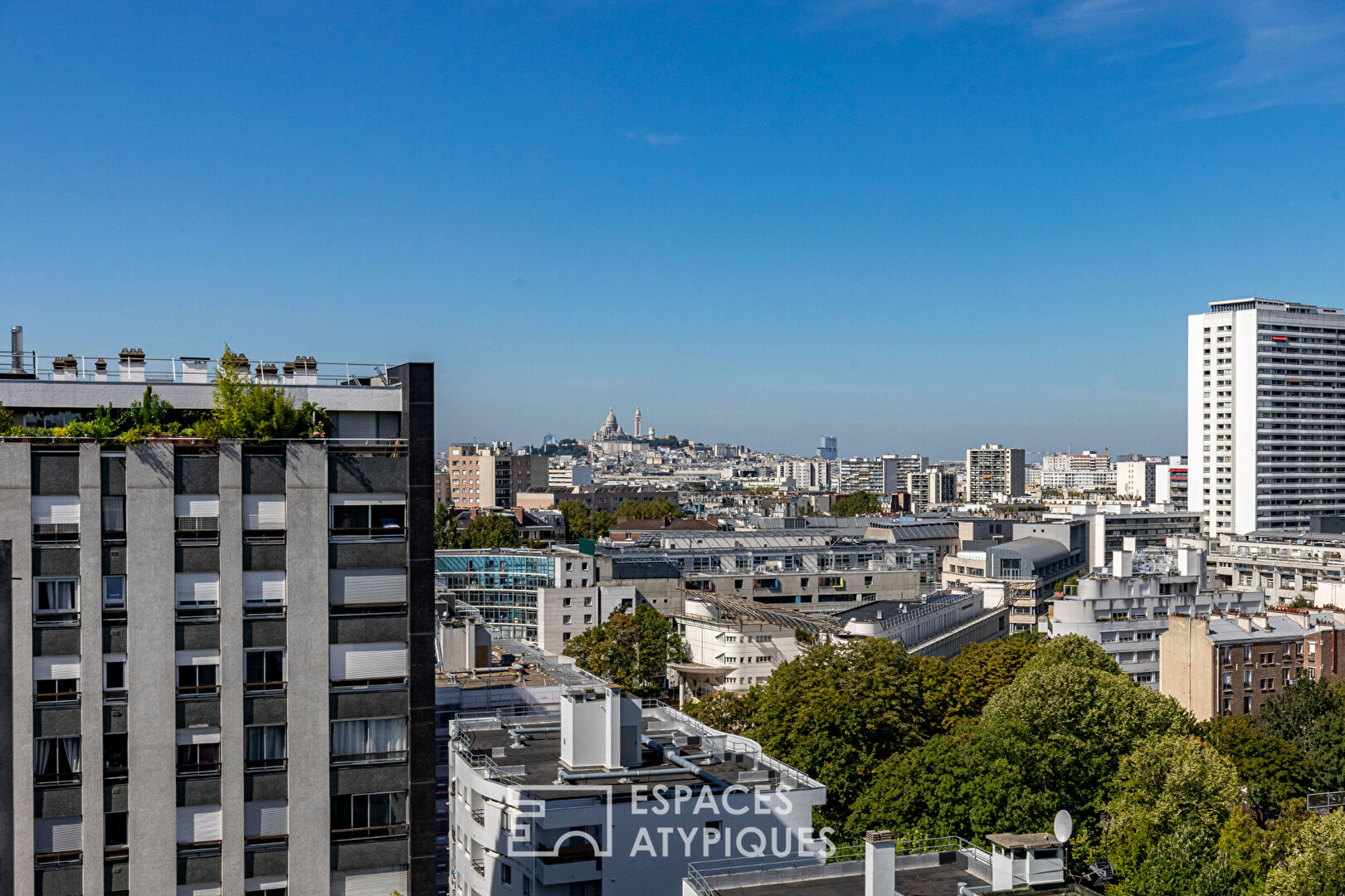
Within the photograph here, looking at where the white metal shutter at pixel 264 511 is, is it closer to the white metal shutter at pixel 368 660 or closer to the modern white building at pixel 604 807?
the white metal shutter at pixel 368 660

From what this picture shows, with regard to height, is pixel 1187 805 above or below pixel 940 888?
below

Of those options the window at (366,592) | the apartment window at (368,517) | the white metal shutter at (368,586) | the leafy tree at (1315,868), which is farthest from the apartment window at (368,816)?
the leafy tree at (1315,868)

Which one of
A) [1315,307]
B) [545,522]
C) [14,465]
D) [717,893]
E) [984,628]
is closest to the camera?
[14,465]

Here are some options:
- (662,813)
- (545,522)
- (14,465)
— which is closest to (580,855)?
(662,813)

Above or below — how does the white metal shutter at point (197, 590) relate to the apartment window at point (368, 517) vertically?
below

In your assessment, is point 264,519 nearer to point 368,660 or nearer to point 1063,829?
point 368,660

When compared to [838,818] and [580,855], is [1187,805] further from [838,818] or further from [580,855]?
[580,855]

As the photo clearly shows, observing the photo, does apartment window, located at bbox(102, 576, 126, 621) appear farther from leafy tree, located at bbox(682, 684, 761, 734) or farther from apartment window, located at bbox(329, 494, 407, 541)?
leafy tree, located at bbox(682, 684, 761, 734)
